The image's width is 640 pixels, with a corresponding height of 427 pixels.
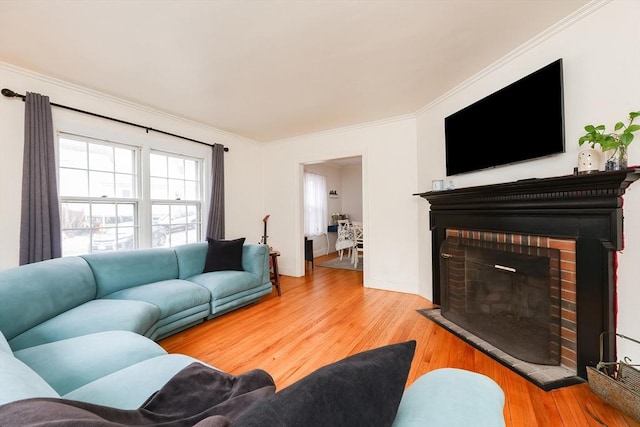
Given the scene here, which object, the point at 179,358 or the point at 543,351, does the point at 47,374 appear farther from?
the point at 543,351

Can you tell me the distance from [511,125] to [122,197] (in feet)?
13.4

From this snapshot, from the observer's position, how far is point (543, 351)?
186 cm

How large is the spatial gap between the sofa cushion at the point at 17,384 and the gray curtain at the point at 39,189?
2337 millimetres

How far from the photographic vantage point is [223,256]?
127 inches

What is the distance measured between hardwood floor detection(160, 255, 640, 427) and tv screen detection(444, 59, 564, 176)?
1609 millimetres

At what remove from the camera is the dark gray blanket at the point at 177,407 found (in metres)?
0.45

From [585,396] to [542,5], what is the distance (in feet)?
8.13

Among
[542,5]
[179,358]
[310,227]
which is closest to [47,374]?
[179,358]

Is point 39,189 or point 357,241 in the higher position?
point 39,189

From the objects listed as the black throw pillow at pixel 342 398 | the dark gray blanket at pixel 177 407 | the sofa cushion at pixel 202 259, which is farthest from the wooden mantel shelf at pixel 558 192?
the sofa cushion at pixel 202 259

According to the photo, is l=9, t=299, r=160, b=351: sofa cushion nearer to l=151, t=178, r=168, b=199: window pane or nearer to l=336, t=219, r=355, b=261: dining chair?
l=151, t=178, r=168, b=199: window pane

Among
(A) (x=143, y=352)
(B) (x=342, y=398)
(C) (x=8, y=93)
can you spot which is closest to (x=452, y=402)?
(B) (x=342, y=398)

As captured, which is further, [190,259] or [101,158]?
[190,259]

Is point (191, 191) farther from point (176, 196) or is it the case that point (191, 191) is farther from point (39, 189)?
point (39, 189)
